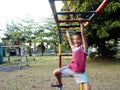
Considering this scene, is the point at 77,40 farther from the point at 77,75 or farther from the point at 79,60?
the point at 77,75

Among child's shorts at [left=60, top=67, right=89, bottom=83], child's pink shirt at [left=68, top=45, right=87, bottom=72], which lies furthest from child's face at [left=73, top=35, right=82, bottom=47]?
child's shorts at [left=60, top=67, right=89, bottom=83]

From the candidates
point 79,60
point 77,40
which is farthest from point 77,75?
point 77,40

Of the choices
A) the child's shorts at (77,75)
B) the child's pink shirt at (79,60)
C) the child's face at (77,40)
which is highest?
the child's face at (77,40)

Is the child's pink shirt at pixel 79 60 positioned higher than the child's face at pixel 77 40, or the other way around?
the child's face at pixel 77 40

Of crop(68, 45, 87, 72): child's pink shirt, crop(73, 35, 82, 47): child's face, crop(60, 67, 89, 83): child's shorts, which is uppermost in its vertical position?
crop(73, 35, 82, 47): child's face

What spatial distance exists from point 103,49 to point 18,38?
19.2 meters

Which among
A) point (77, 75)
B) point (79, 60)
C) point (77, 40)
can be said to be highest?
point (77, 40)

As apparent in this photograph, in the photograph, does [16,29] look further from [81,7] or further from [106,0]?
[106,0]

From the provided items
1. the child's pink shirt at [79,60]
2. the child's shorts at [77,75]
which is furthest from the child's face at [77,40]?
the child's shorts at [77,75]

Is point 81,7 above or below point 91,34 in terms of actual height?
above

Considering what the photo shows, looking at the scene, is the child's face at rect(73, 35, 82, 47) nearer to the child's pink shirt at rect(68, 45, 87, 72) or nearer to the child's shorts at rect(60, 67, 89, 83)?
the child's pink shirt at rect(68, 45, 87, 72)

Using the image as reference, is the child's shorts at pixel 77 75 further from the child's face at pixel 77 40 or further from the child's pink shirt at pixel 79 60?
Result: the child's face at pixel 77 40

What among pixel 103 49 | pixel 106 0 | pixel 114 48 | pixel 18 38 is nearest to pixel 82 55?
pixel 106 0

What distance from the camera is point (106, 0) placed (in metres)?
3.22
